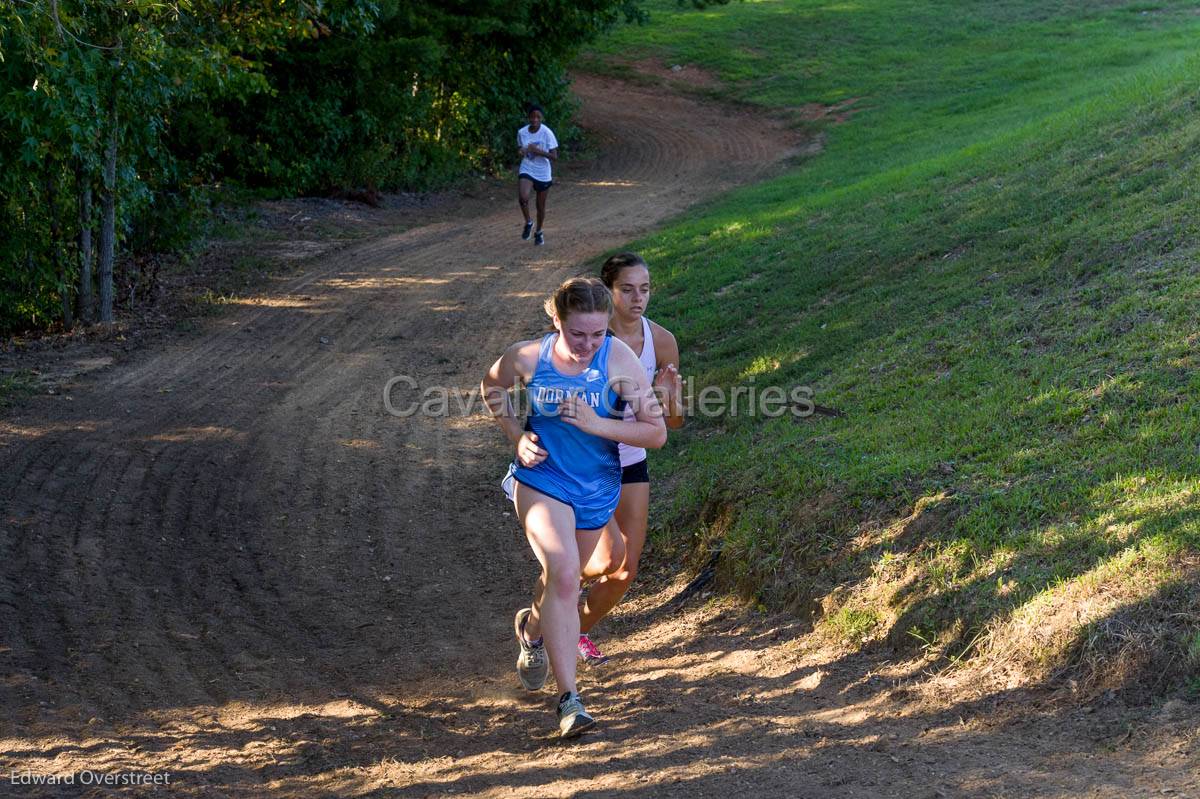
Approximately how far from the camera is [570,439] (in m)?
4.84

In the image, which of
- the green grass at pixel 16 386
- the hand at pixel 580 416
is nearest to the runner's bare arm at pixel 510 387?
the hand at pixel 580 416

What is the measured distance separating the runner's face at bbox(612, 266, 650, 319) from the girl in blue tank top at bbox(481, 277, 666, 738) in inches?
26.8

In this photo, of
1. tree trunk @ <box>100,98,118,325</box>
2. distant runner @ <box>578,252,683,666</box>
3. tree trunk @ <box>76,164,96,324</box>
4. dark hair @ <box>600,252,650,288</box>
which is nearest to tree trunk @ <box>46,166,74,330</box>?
tree trunk @ <box>76,164,96,324</box>

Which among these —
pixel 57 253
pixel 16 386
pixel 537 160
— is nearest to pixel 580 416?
pixel 16 386

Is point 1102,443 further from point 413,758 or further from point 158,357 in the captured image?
point 158,357

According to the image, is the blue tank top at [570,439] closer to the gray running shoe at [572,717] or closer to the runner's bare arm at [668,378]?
the runner's bare arm at [668,378]

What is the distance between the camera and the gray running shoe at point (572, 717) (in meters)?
4.68

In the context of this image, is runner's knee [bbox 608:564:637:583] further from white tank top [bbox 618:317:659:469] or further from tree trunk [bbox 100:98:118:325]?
tree trunk [bbox 100:98:118:325]

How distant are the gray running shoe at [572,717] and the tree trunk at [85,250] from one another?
929 centimetres

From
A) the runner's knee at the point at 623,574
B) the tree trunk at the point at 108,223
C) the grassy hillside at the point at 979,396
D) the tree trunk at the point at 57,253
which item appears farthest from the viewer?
the tree trunk at the point at 108,223

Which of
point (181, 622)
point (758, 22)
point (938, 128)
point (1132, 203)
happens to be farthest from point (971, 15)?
point (181, 622)

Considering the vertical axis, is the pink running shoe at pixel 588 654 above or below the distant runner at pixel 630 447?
below

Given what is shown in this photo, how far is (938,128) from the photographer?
21688 mm

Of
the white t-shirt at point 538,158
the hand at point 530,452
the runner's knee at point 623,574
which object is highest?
the white t-shirt at point 538,158
